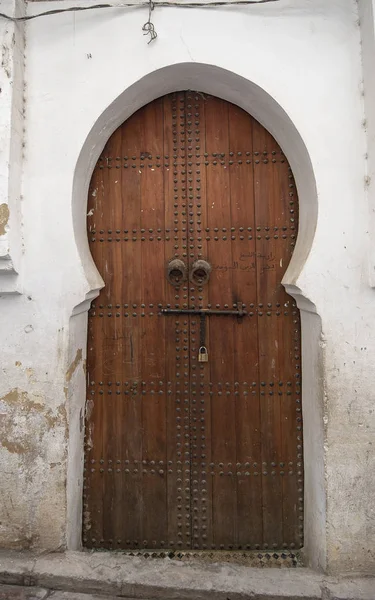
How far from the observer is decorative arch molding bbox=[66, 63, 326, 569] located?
248 cm

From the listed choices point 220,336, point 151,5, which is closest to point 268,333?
point 220,336

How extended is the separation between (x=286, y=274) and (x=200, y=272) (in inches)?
23.1

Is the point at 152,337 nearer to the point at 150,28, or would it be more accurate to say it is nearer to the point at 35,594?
the point at 35,594

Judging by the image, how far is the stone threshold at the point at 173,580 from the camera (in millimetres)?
2191

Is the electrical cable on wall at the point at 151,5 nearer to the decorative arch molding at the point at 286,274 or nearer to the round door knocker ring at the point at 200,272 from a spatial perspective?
the decorative arch molding at the point at 286,274

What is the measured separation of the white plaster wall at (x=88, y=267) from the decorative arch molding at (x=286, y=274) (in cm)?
2

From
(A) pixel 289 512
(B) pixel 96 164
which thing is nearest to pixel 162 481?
(A) pixel 289 512

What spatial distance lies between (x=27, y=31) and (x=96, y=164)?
894 mm

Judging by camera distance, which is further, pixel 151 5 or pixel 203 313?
pixel 203 313

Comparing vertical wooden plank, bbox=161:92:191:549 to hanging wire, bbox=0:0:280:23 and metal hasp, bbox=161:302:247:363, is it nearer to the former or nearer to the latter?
metal hasp, bbox=161:302:247:363

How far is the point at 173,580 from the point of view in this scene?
7.45ft

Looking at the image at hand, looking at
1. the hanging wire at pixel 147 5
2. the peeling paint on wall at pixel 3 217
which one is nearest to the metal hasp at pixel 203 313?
the peeling paint on wall at pixel 3 217

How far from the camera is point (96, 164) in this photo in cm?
290

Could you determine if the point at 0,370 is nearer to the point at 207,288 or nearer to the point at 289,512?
the point at 207,288
